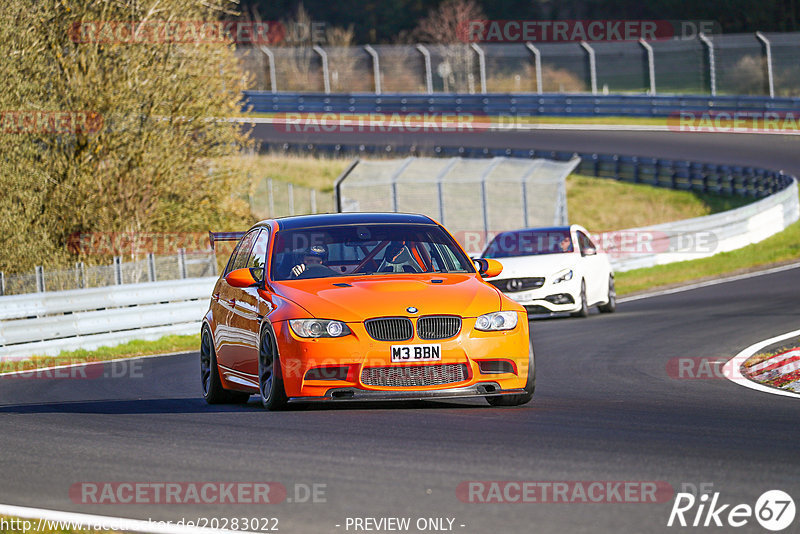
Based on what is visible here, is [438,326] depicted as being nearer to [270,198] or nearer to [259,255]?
[259,255]

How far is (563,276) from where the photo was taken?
20266 mm

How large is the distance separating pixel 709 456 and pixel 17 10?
20417mm

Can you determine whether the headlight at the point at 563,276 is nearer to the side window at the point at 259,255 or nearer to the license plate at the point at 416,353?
the side window at the point at 259,255

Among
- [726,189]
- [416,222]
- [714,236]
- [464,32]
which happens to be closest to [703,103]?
[726,189]

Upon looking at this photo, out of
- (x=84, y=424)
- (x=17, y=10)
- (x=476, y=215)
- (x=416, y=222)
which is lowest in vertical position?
(x=476, y=215)

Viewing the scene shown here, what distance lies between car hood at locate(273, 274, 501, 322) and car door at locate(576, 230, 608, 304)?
34.9 ft

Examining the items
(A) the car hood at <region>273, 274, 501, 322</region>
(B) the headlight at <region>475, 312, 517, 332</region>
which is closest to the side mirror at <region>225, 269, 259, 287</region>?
(A) the car hood at <region>273, 274, 501, 322</region>

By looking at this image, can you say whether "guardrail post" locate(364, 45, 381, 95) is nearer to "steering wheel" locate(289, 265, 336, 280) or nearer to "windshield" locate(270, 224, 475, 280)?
"windshield" locate(270, 224, 475, 280)

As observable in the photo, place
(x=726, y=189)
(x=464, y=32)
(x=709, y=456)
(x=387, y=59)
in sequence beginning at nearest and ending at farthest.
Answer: (x=709, y=456) < (x=726, y=189) < (x=387, y=59) < (x=464, y=32)

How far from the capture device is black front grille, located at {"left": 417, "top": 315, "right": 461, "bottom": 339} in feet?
30.8

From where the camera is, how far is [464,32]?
68.2m

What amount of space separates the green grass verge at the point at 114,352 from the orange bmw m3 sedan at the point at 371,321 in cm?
772

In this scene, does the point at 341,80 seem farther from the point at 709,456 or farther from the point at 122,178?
the point at 709,456

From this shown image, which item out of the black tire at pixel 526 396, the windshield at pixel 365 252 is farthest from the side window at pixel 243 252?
the black tire at pixel 526 396
